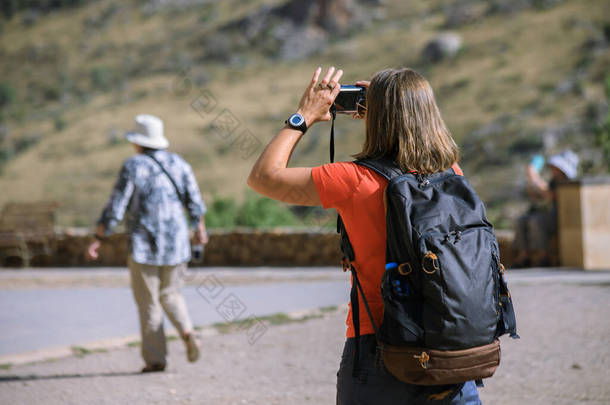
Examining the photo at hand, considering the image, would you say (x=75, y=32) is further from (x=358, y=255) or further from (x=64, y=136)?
(x=358, y=255)

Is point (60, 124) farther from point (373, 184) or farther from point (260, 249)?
point (373, 184)

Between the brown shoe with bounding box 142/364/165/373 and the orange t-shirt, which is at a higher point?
the orange t-shirt

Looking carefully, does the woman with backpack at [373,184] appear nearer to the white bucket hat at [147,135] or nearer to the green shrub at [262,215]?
the white bucket hat at [147,135]

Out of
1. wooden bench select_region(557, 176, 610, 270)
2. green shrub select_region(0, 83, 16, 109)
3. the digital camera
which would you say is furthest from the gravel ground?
green shrub select_region(0, 83, 16, 109)

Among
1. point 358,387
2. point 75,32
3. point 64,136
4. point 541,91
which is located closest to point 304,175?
point 358,387

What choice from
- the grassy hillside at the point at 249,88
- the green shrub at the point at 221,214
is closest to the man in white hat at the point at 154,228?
the green shrub at the point at 221,214

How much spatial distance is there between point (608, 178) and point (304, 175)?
9384mm

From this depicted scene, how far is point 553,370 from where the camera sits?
5.75m

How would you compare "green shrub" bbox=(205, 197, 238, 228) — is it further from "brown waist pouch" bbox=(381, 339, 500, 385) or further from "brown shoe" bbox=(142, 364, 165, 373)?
"brown waist pouch" bbox=(381, 339, 500, 385)

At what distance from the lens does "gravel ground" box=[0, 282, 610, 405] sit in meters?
5.28

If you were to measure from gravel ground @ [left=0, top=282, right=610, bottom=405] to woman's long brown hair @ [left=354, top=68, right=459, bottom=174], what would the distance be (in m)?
2.82

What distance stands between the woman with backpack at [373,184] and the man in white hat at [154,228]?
3.71m

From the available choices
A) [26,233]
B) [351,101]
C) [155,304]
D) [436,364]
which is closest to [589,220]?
[155,304]

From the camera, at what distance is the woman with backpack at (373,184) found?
2584 mm
